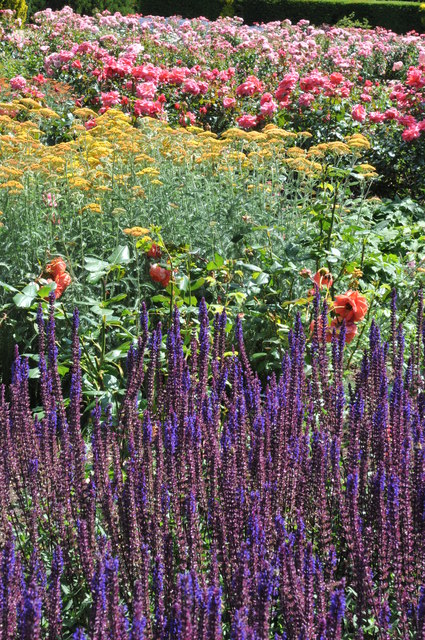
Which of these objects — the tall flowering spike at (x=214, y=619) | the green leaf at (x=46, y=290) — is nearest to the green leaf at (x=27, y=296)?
the green leaf at (x=46, y=290)

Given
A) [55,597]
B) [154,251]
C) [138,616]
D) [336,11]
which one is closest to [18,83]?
[154,251]

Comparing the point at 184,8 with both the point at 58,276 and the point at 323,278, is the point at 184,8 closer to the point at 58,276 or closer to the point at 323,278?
the point at 323,278

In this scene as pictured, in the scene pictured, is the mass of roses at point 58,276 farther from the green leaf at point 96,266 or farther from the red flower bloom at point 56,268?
the green leaf at point 96,266

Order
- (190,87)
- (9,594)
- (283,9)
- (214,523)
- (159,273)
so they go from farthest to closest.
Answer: (283,9)
(190,87)
(159,273)
(214,523)
(9,594)

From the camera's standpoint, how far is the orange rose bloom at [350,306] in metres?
3.86

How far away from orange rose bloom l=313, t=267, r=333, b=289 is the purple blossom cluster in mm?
1071

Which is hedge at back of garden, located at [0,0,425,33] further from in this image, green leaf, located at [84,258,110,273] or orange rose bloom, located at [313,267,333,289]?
green leaf, located at [84,258,110,273]

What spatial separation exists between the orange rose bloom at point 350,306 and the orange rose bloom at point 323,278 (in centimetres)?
14

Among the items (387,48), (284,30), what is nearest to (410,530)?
(387,48)

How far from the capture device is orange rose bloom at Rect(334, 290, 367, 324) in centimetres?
386

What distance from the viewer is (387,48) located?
13.8 metres

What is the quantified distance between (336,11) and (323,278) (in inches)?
1048

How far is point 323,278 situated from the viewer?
421 centimetres

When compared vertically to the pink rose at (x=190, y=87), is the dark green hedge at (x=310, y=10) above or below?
above
